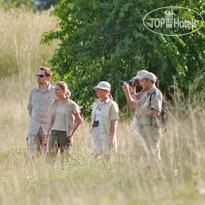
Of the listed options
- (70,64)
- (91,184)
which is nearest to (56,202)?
(91,184)

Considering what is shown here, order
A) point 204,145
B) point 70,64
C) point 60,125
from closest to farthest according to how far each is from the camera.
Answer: point 204,145, point 60,125, point 70,64

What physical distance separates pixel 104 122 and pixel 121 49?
5.15 metres

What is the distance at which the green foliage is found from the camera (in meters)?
16.5

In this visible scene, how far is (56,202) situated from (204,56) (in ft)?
29.9

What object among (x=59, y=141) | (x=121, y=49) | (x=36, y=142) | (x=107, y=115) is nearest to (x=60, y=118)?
(x=59, y=141)

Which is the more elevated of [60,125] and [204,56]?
[204,56]

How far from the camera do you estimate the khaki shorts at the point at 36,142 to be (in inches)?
509

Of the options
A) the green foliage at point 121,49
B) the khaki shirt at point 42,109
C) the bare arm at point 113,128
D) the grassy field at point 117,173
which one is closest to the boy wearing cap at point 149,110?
the grassy field at point 117,173

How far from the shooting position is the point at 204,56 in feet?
55.9

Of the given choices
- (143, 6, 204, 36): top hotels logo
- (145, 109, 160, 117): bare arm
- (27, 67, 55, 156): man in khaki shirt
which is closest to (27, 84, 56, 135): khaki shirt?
(27, 67, 55, 156): man in khaki shirt

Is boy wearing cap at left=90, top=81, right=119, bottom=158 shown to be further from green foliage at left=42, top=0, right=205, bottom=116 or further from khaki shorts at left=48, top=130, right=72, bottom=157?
green foliage at left=42, top=0, right=205, bottom=116

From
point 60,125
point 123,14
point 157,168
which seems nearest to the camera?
point 157,168

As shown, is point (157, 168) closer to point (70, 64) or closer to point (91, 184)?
point (91, 184)

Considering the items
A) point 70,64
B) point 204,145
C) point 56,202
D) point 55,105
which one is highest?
point 70,64
